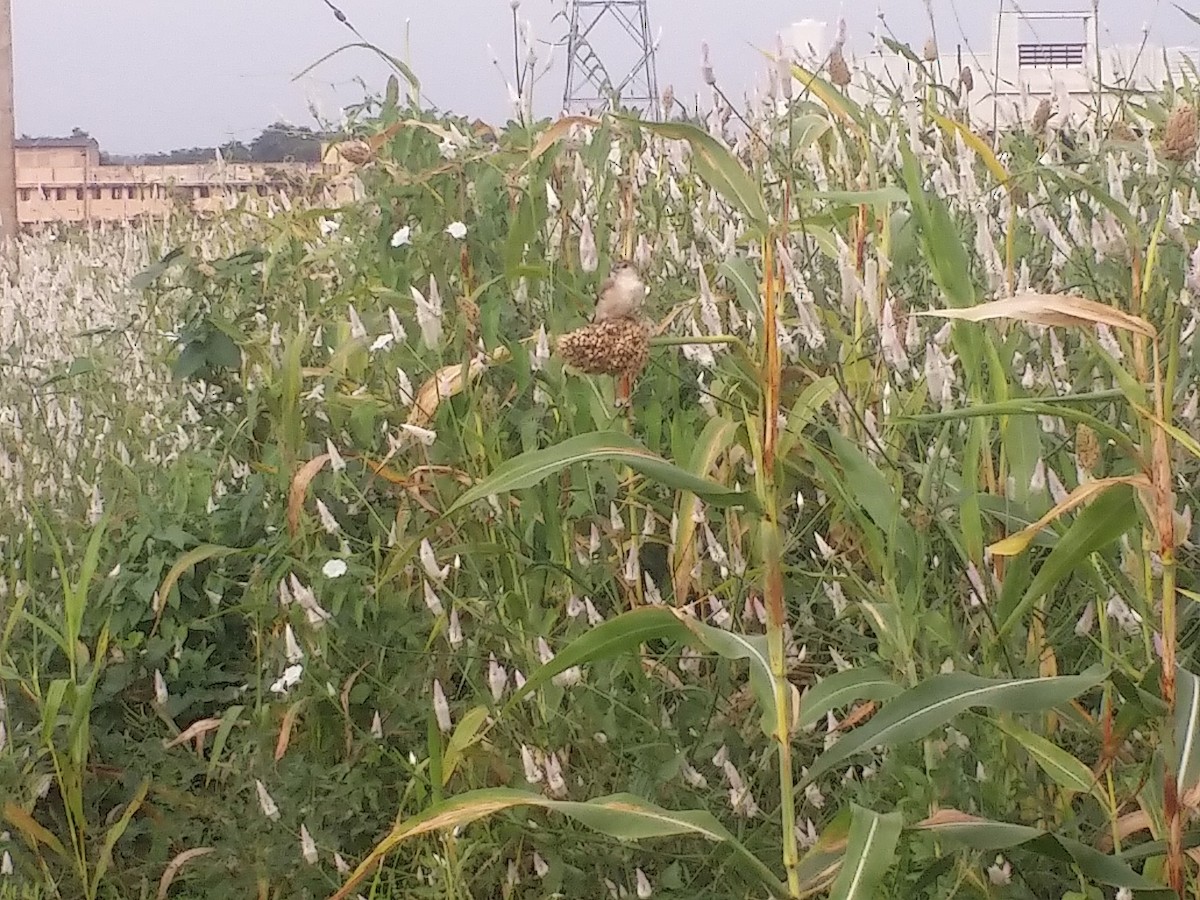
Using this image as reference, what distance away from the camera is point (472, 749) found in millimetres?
1628

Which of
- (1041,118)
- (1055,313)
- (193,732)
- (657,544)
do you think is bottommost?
(193,732)

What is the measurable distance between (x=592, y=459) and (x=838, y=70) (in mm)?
1054

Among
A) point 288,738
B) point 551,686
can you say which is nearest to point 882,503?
point 551,686

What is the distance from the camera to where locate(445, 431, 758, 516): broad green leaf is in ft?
3.38

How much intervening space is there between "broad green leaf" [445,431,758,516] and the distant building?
250 cm

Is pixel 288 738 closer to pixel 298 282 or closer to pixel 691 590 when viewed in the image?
pixel 691 590

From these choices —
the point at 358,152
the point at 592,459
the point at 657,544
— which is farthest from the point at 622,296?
the point at 358,152

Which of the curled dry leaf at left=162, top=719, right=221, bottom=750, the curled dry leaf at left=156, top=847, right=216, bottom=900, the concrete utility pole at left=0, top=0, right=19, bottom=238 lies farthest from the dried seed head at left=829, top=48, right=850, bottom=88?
the concrete utility pole at left=0, top=0, right=19, bottom=238

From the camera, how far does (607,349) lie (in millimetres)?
958

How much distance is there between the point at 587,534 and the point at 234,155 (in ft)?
7.74

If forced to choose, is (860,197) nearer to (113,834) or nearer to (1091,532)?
(1091,532)

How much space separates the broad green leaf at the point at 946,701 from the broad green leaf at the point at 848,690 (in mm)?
67

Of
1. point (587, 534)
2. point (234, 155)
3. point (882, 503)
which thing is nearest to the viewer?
point (882, 503)

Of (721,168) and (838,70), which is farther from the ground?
(838,70)
